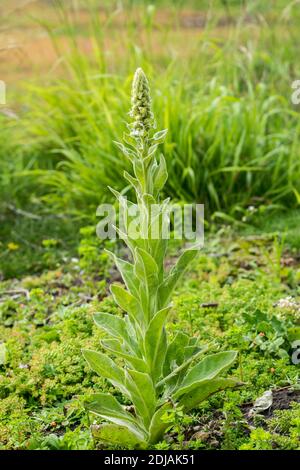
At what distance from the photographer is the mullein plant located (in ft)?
8.23

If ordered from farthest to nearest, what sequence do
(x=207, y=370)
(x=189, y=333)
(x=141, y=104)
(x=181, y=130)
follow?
(x=181, y=130)
(x=189, y=333)
(x=207, y=370)
(x=141, y=104)

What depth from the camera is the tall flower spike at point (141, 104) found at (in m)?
2.33

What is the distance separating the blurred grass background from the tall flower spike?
2564 millimetres

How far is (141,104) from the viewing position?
7.77 feet

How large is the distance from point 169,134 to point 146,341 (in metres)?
2.99

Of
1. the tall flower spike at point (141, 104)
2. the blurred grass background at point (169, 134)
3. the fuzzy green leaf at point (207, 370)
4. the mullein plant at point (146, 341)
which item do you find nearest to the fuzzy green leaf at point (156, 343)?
the mullein plant at point (146, 341)

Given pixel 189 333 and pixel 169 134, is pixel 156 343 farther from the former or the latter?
pixel 169 134

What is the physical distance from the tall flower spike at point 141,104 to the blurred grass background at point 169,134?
2564 mm

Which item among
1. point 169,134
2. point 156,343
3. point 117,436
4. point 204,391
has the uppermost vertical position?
point 169,134

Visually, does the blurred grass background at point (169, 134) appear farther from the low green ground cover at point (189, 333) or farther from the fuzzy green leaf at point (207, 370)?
the fuzzy green leaf at point (207, 370)

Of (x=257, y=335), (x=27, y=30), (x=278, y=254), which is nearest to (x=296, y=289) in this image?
(x=278, y=254)

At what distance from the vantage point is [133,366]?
2568 mm

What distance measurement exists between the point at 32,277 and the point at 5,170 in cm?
139

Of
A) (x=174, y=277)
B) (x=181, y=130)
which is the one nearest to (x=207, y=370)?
(x=174, y=277)
